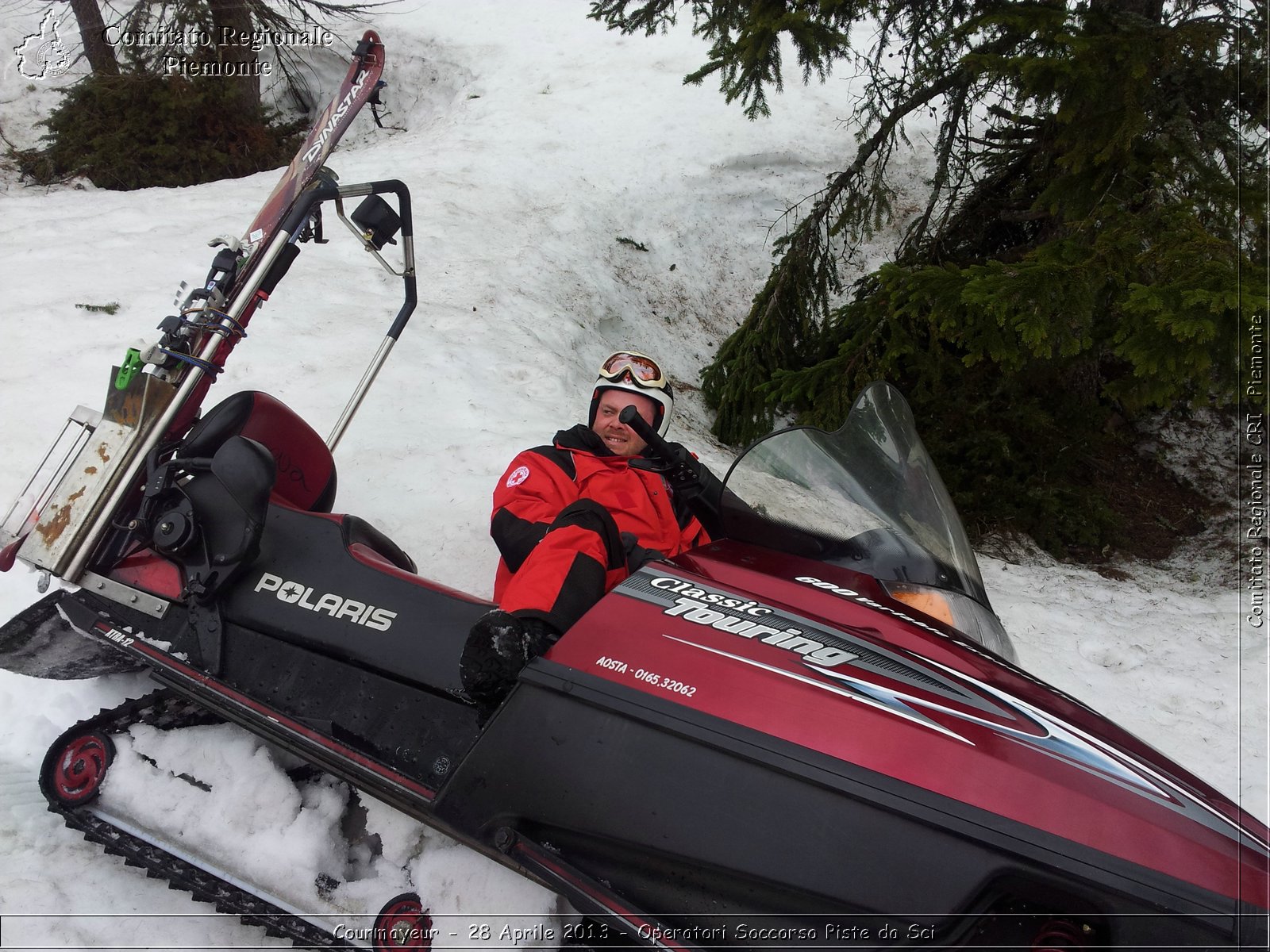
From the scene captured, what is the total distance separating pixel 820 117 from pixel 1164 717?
27.9 ft

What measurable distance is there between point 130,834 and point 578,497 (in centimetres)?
179

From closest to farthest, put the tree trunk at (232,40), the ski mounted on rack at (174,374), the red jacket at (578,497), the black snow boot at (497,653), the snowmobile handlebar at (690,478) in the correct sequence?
the black snow boot at (497,653) < the ski mounted on rack at (174,374) < the snowmobile handlebar at (690,478) < the red jacket at (578,497) < the tree trunk at (232,40)

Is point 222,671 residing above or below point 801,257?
below

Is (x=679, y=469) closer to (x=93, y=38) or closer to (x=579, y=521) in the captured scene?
(x=579, y=521)

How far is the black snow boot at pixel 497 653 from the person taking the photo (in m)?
2.15

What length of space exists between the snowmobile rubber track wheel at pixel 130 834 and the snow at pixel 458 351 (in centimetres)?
7

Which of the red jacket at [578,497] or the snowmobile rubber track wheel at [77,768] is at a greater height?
the red jacket at [578,497]

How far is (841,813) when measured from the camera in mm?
1848

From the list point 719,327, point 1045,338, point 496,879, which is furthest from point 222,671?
point 719,327

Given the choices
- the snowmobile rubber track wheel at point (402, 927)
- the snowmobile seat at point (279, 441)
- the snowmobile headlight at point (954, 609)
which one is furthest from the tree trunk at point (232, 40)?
the snowmobile headlight at point (954, 609)

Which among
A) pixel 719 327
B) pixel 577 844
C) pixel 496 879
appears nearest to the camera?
pixel 577 844

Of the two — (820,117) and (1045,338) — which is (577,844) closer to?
(1045,338)

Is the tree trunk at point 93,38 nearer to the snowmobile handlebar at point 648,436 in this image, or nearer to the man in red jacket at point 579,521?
the man in red jacket at point 579,521

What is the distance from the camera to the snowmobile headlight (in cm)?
234
